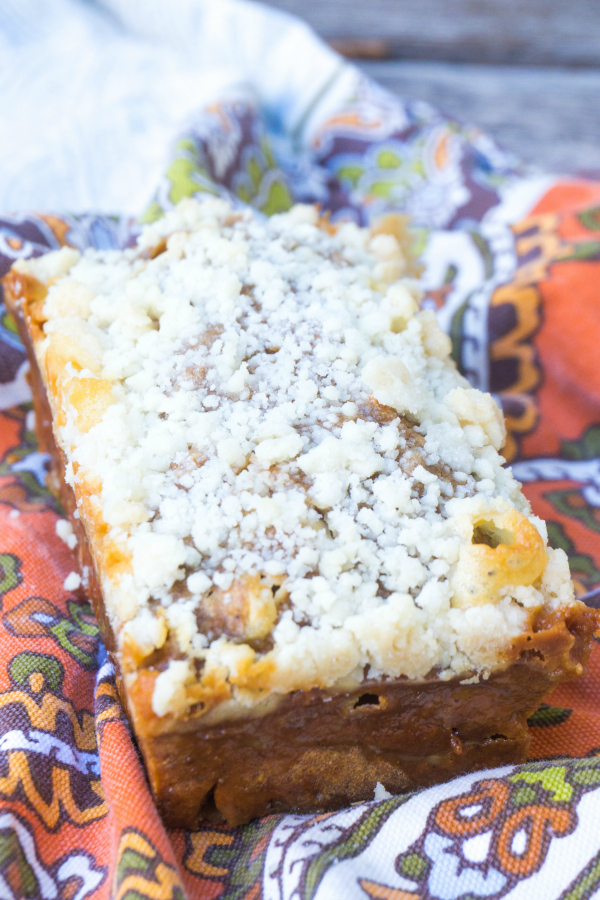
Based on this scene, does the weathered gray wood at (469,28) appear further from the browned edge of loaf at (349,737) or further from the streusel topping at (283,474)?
the browned edge of loaf at (349,737)

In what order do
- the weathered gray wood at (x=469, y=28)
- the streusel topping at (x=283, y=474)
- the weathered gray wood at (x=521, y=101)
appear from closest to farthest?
the streusel topping at (x=283, y=474) → the weathered gray wood at (x=521, y=101) → the weathered gray wood at (x=469, y=28)

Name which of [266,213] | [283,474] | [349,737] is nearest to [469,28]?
[266,213]

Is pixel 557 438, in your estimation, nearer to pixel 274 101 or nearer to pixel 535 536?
pixel 535 536

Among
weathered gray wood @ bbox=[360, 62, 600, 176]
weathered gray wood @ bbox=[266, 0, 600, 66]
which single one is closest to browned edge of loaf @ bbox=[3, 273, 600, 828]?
weathered gray wood @ bbox=[360, 62, 600, 176]

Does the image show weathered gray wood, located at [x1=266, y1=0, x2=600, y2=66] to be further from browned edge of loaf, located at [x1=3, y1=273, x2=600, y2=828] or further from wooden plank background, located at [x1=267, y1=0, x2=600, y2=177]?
→ browned edge of loaf, located at [x1=3, y1=273, x2=600, y2=828]

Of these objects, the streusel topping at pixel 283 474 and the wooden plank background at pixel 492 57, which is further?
the wooden plank background at pixel 492 57

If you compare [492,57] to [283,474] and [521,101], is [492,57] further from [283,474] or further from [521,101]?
[283,474]

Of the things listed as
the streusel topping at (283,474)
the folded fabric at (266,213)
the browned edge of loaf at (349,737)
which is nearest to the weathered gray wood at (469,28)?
the folded fabric at (266,213)
